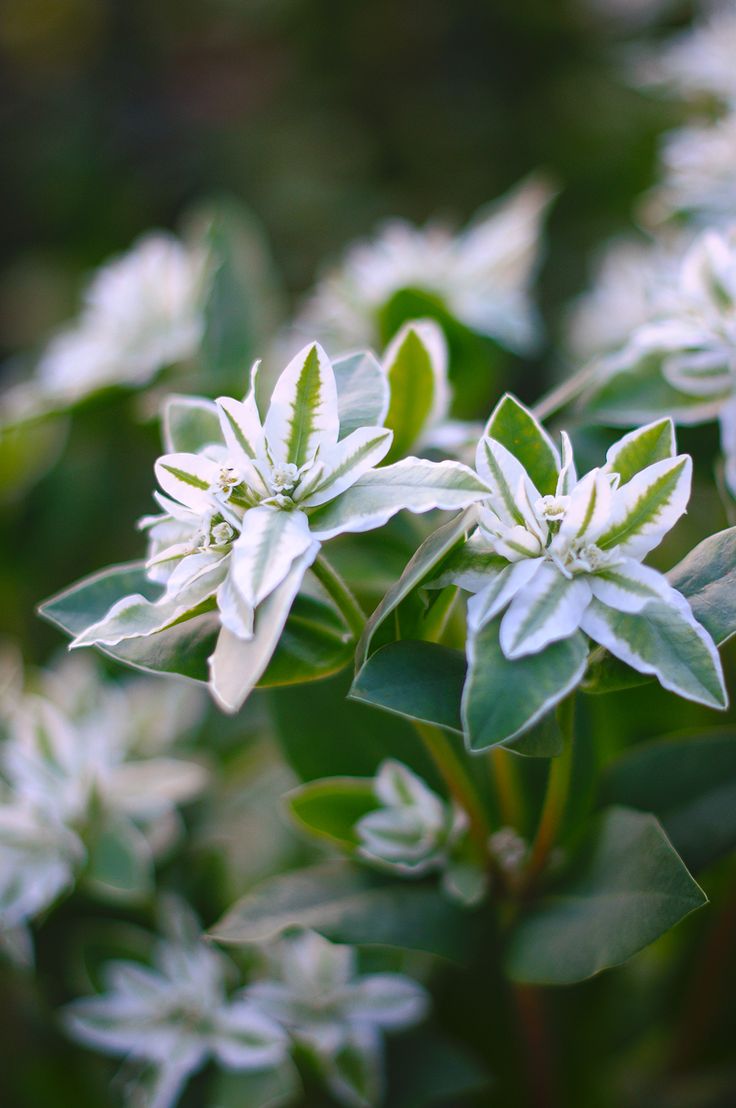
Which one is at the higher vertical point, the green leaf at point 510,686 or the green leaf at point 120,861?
the green leaf at point 510,686

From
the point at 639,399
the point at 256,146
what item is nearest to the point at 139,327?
the point at 639,399

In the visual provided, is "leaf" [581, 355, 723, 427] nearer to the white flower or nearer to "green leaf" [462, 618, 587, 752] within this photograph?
"green leaf" [462, 618, 587, 752]

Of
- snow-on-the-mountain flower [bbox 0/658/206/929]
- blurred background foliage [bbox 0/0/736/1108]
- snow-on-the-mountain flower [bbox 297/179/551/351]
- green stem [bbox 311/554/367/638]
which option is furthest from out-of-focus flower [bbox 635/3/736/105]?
snow-on-the-mountain flower [bbox 0/658/206/929]

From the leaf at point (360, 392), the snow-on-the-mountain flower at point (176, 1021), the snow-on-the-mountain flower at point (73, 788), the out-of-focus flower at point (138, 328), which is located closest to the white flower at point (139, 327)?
the out-of-focus flower at point (138, 328)

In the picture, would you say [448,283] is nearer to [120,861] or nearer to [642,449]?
[642,449]

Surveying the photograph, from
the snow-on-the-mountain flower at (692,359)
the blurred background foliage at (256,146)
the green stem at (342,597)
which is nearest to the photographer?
the green stem at (342,597)

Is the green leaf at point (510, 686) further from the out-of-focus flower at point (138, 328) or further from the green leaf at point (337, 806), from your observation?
the out-of-focus flower at point (138, 328)

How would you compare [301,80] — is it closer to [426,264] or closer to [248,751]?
[426,264]
